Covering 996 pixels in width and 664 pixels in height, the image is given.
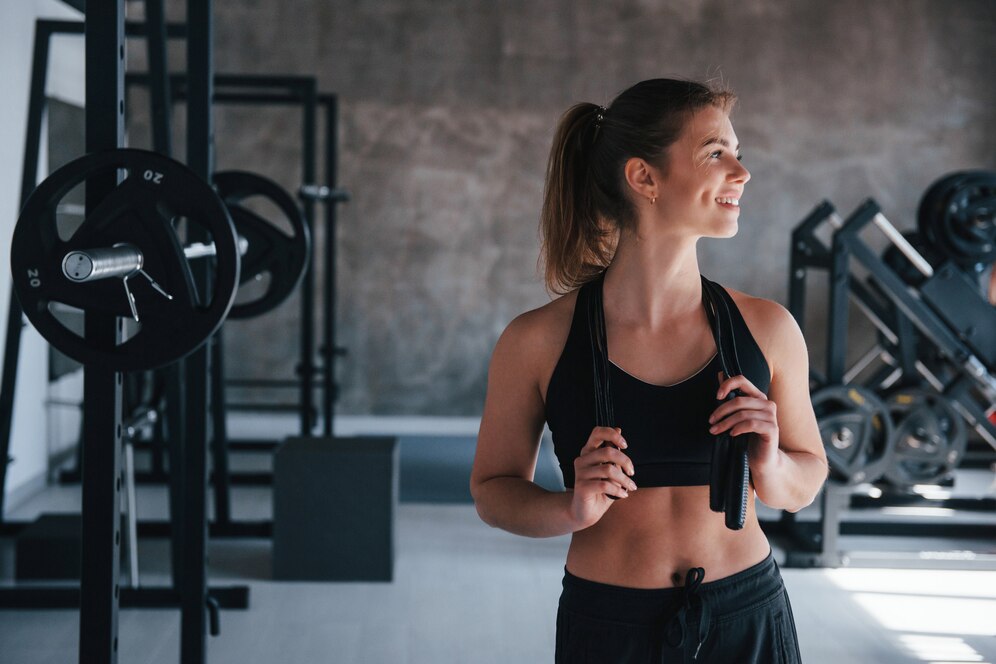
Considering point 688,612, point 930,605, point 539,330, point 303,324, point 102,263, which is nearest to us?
point 688,612

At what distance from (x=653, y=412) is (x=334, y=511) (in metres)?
2.90

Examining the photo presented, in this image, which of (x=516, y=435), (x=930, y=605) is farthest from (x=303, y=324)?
(x=516, y=435)

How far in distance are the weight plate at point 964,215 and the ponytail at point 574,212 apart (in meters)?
3.54

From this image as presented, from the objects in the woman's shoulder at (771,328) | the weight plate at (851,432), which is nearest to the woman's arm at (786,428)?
the woman's shoulder at (771,328)

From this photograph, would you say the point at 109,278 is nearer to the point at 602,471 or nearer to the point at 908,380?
the point at 602,471

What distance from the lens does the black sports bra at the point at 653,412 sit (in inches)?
56.8

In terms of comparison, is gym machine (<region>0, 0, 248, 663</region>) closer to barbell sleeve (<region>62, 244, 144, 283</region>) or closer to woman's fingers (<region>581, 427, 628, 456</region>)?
barbell sleeve (<region>62, 244, 144, 283</region>)

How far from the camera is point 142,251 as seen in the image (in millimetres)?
1951

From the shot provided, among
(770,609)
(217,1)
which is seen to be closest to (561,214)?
(770,609)

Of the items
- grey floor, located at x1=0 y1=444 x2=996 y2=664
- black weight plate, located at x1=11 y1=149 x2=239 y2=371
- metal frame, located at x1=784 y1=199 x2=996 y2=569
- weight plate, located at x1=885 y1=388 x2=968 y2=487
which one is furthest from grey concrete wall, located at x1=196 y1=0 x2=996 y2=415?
black weight plate, located at x1=11 y1=149 x2=239 y2=371

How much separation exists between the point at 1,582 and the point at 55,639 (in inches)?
29.9

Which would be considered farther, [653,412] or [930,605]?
[930,605]

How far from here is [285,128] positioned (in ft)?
23.2

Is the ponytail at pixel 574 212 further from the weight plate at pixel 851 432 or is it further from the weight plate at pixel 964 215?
the weight plate at pixel 964 215
